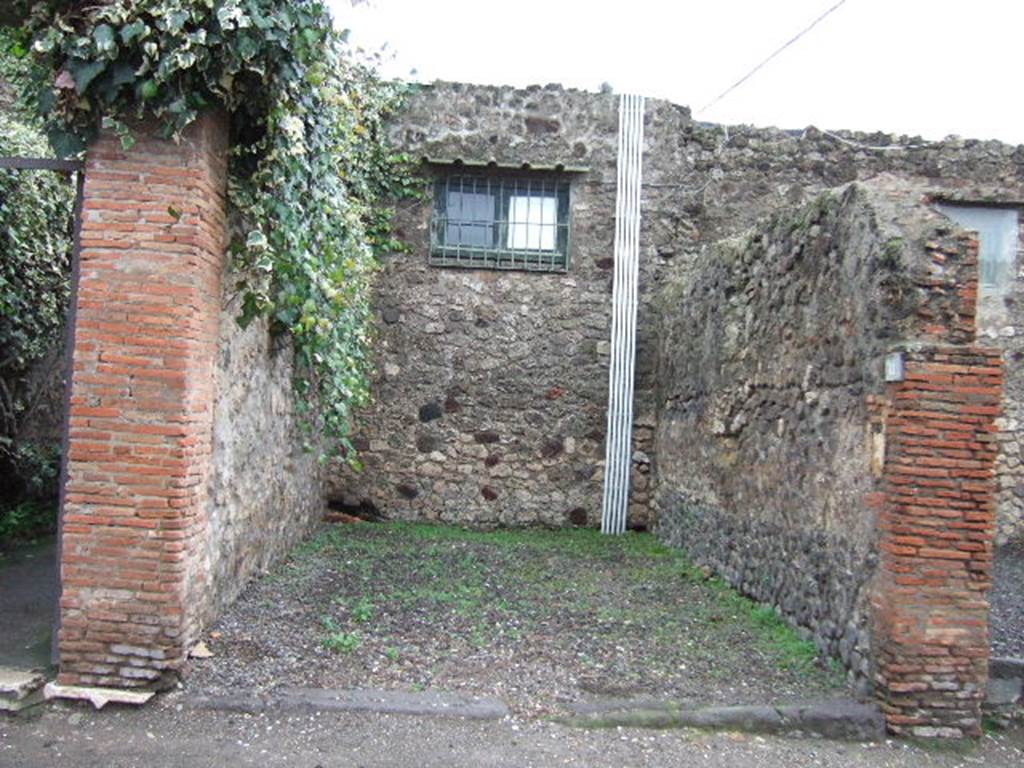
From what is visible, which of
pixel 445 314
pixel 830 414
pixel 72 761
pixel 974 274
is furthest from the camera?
pixel 445 314

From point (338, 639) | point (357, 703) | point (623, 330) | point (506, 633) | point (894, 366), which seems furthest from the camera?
point (623, 330)

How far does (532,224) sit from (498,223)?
0.37 metres

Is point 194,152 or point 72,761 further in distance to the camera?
point 194,152

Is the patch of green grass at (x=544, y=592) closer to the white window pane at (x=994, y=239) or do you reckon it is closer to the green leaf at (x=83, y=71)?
the green leaf at (x=83, y=71)

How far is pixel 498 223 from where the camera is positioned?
899cm

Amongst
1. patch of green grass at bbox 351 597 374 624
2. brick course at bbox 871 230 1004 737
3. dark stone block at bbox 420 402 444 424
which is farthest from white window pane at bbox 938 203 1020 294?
patch of green grass at bbox 351 597 374 624

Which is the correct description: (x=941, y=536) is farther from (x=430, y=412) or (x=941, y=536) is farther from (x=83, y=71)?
(x=430, y=412)

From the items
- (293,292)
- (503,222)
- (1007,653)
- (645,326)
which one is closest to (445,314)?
(503,222)

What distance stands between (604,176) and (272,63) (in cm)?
544

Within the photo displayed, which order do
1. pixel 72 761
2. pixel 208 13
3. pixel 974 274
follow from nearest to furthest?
1. pixel 72 761
2. pixel 208 13
3. pixel 974 274

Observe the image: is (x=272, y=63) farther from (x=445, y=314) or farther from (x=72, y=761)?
(x=445, y=314)

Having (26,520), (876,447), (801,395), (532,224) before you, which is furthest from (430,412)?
(876,447)

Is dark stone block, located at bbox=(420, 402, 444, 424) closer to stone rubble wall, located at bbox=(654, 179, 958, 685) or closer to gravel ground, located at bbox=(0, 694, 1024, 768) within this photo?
stone rubble wall, located at bbox=(654, 179, 958, 685)

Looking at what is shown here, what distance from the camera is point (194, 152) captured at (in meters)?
4.12
